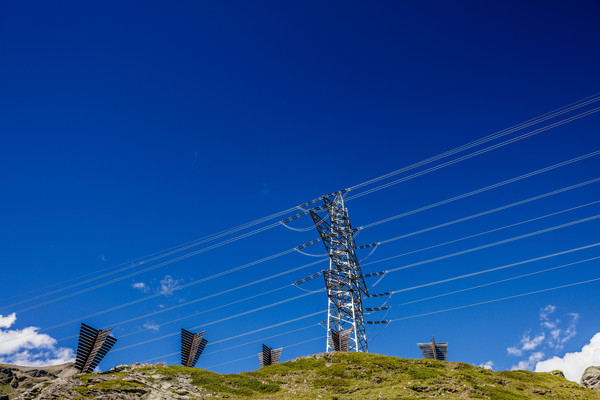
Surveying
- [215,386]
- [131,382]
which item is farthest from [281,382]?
[131,382]

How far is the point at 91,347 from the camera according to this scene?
37.4 meters

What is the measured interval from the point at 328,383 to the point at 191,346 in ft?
55.2

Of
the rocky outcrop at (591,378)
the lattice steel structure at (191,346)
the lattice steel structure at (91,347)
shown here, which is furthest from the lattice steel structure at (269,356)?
the rocky outcrop at (591,378)

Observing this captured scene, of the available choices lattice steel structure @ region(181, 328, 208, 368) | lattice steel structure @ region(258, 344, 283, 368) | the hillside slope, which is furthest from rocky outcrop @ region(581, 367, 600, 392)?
lattice steel structure @ region(181, 328, 208, 368)

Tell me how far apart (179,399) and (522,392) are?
30293mm

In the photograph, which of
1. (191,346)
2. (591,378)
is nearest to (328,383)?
(191,346)

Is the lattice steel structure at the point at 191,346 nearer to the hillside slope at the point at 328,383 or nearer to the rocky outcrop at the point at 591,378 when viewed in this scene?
the hillside slope at the point at 328,383

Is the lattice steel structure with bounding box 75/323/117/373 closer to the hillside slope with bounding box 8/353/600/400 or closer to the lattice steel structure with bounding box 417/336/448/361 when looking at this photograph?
the hillside slope with bounding box 8/353/600/400

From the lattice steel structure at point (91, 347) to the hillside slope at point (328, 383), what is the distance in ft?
9.86

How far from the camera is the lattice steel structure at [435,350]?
45.4 metres

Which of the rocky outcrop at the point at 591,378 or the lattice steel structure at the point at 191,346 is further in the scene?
the lattice steel structure at the point at 191,346

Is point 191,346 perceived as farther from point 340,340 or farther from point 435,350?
point 435,350

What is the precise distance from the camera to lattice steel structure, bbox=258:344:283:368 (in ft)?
150

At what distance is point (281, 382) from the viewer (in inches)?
1454
